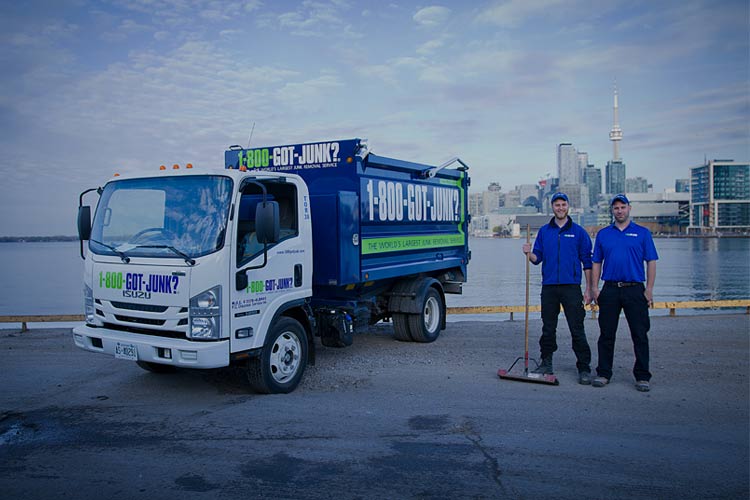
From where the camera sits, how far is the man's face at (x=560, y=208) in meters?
6.78

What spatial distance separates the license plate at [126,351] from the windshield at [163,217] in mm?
928

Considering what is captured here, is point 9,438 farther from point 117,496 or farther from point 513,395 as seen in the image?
point 513,395

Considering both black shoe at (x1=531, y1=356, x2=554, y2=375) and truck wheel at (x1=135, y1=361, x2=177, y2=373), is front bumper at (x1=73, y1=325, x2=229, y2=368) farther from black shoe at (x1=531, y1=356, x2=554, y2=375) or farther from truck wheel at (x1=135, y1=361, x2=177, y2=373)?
black shoe at (x1=531, y1=356, x2=554, y2=375)

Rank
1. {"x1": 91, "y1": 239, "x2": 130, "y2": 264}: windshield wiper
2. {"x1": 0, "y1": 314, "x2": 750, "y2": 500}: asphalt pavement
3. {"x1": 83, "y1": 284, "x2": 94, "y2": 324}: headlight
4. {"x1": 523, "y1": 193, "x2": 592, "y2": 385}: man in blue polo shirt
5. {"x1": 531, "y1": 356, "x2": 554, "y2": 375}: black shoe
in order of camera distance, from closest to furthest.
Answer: {"x1": 0, "y1": 314, "x2": 750, "y2": 500}: asphalt pavement < {"x1": 91, "y1": 239, "x2": 130, "y2": 264}: windshield wiper < {"x1": 83, "y1": 284, "x2": 94, "y2": 324}: headlight < {"x1": 523, "y1": 193, "x2": 592, "y2": 385}: man in blue polo shirt < {"x1": 531, "y1": 356, "x2": 554, "y2": 375}: black shoe

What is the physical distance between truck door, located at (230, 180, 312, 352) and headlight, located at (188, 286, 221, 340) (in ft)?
0.61

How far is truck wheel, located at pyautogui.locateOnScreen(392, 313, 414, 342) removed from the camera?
9.53m

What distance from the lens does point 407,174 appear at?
9102mm

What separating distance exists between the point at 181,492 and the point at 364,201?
4.60 m

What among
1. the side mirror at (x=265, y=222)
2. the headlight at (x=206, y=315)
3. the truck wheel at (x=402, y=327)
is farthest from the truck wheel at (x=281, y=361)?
the truck wheel at (x=402, y=327)

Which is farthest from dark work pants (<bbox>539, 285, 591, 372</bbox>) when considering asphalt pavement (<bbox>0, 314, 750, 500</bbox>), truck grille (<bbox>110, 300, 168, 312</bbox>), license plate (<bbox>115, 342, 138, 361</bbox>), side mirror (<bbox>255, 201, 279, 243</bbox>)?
license plate (<bbox>115, 342, 138, 361</bbox>)

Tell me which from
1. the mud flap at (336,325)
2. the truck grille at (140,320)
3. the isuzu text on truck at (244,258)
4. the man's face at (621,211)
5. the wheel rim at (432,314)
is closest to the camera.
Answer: the isuzu text on truck at (244,258)

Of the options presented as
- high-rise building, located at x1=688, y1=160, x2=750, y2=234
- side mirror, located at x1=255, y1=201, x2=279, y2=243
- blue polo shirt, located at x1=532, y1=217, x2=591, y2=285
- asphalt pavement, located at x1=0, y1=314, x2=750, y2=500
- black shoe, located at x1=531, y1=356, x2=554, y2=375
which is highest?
high-rise building, located at x1=688, y1=160, x2=750, y2=234

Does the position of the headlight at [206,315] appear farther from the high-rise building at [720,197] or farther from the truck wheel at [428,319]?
the high-rise building at [720,197]

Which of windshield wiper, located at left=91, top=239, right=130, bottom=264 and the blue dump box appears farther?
the blue dump box
